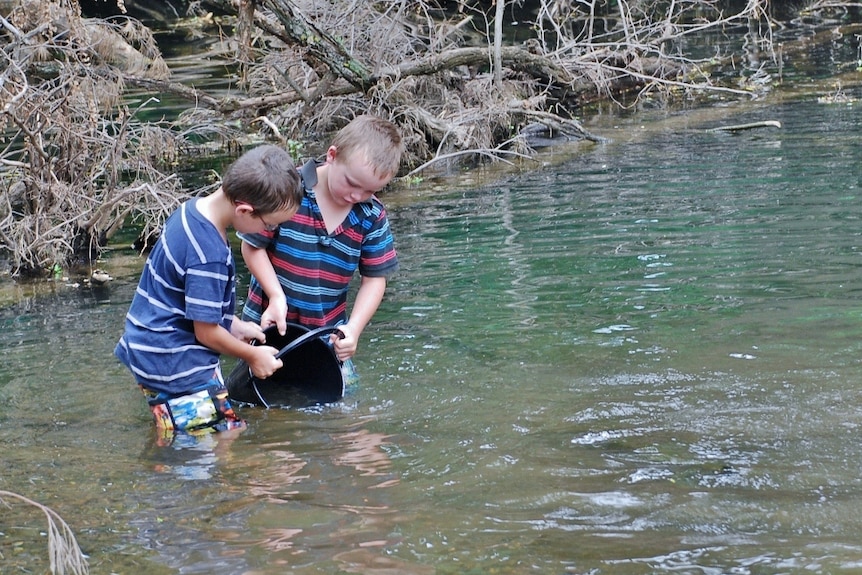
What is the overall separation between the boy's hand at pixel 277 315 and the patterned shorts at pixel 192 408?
0.29m

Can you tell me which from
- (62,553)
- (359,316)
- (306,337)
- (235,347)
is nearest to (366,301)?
(359,316)

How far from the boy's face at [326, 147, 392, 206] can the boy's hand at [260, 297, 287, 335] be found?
0.51m

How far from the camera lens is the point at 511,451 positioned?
3.91 m

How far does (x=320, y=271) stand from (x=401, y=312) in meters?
1.98

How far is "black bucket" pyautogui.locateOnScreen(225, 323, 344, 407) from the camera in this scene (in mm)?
4461

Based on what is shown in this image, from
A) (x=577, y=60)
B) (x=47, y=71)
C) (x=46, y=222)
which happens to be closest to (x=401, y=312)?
(x=46, y=222)

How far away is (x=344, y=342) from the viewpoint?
430 cm

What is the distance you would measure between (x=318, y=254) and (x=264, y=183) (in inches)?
31.0

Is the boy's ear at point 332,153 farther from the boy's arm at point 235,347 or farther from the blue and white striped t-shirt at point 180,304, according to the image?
the boy's arm at point 235,347

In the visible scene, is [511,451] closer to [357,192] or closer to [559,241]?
[357,192]

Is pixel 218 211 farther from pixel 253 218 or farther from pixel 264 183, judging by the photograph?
pixel 264 183

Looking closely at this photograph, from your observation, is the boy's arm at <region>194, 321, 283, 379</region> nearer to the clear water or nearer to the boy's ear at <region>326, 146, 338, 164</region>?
the clear water

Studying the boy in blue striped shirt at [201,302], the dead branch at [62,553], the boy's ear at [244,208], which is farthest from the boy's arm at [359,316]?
the dead branch at [62,553]

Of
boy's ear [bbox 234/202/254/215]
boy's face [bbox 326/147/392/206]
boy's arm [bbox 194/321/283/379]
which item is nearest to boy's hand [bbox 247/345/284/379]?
boy's arm [bbox 194/321/283/379]
